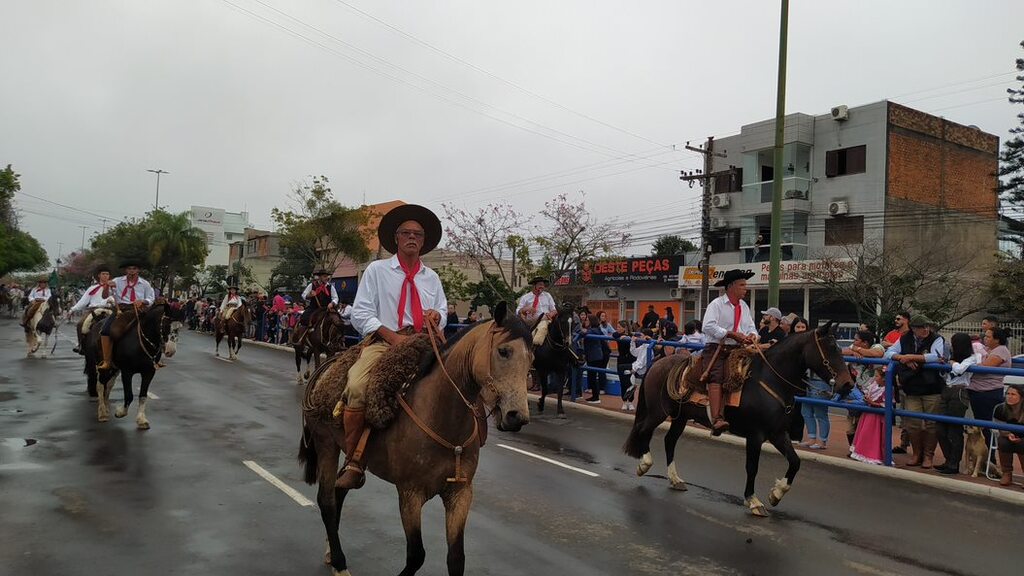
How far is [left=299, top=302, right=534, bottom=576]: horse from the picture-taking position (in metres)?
3.87

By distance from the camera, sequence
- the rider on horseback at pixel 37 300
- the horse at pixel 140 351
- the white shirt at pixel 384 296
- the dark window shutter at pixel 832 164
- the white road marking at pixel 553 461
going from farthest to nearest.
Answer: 1. the dark window shutter at pixel 832 164
2. the rider on horseback at pixel 37 300
3. the horse at pixel 140 351
4. the white road marking at pixel 553 461
5. the white shirt at pixel 384 296

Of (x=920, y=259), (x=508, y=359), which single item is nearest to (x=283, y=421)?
(x=508, y=359)

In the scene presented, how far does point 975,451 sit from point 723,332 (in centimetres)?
427

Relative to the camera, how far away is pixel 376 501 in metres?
7.00

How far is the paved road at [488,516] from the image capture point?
541 centimetres

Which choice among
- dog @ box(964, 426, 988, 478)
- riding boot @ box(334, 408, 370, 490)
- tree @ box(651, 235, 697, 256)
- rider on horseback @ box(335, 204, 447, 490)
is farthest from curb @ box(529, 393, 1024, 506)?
tree @ box(651, 235, 697, 256)

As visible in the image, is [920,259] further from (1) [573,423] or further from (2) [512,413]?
(2) [512,413]

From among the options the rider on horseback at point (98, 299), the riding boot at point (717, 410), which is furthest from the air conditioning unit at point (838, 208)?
the rider on horseback at point (98, 299)

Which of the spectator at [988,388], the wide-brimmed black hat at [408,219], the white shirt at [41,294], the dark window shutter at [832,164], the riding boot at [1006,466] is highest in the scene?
the dark window shutter at [832,164]

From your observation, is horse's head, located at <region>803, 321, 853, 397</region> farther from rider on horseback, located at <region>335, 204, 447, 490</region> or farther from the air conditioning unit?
the air conditioning unit

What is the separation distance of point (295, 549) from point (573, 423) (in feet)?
25.8

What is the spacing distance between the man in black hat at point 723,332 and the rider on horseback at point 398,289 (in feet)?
12.5

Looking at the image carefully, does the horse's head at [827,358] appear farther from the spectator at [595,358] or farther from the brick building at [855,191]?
the brick building at [855,191]

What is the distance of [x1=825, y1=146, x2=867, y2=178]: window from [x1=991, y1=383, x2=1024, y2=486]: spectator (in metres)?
26.9
